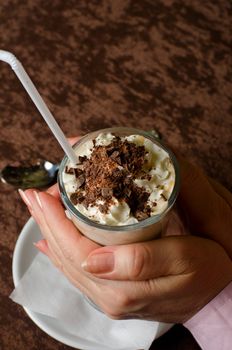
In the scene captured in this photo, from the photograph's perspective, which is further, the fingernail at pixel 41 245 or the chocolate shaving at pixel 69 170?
the fingernail at pixel 41 245

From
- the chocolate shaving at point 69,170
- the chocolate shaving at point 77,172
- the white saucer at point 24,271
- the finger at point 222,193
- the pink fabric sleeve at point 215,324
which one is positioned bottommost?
the white saucer at point 24,271

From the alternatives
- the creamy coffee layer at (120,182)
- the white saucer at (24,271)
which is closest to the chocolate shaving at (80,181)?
the creamy coffee layer at (120,182)

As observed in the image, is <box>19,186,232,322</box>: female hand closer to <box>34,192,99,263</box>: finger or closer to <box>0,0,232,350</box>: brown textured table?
<box>34,192,99,263</box>: finger

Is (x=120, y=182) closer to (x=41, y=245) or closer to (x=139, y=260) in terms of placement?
(x=139, y=260)

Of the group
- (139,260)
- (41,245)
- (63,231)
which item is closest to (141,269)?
(139,260)

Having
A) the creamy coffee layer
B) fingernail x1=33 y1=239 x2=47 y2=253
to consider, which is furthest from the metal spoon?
the creamy coffee layer

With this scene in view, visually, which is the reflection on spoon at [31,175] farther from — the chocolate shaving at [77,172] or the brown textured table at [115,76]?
the chocolate shaving at [77,172]
